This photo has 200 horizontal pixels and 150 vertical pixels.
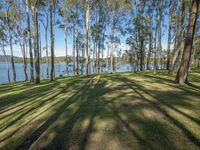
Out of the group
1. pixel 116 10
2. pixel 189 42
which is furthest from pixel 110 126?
pixel 116 10

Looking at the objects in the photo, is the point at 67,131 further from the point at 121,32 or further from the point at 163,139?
the point at 121,32

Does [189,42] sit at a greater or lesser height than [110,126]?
greater

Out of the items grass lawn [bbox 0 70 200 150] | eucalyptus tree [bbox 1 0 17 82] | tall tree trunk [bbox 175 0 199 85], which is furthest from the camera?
eucalyptus tree [bbox 1 0 17 82]

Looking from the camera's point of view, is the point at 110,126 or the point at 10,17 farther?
the point at 10,17

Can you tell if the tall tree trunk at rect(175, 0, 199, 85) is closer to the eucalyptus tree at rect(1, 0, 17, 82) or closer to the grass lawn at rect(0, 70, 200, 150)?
the grass lawn at rect(0, 70, 200, 150)

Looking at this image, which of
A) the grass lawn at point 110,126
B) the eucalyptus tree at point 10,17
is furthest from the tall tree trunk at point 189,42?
the eucalyptus tree at point 10,17

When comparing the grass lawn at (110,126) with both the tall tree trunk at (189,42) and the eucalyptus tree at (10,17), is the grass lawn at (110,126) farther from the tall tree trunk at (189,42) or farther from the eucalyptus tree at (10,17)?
the eucalyptus tree at (10,17)

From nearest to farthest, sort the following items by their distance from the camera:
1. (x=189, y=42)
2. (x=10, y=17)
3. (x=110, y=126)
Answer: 1. (x=110, y=126)
2. (x=189, y=42)
3. (x=10, y=17)

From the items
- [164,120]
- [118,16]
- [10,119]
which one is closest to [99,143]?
[164,120]

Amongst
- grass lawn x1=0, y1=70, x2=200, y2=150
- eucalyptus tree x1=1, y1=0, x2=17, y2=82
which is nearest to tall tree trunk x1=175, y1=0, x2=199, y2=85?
grass lawn x1=0, y1=70, x2=200, y2=150

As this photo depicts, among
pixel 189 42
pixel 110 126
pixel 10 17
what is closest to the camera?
pixel 110 126

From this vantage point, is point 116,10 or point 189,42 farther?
point 116,10

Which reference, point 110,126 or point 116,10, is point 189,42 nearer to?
point 110,126

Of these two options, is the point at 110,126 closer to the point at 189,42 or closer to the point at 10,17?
the point at 189,42
